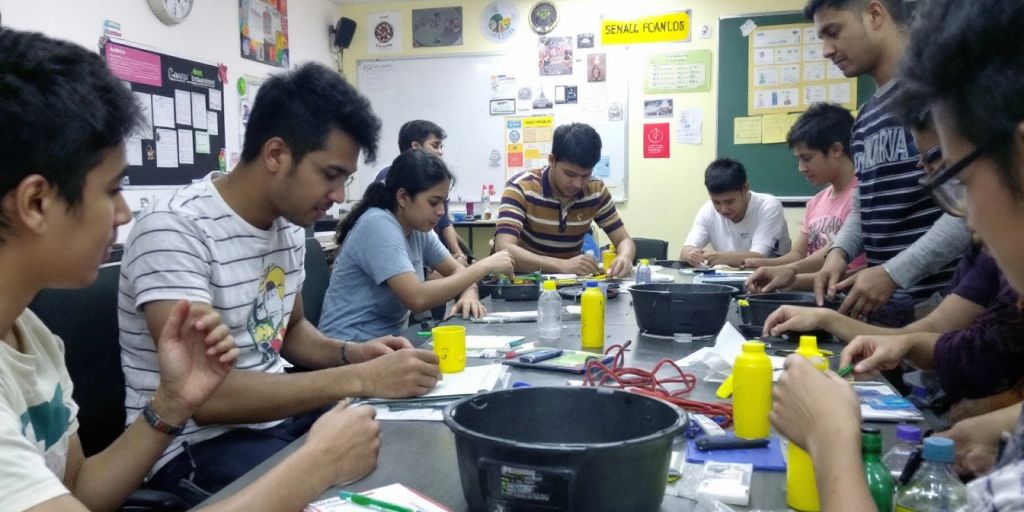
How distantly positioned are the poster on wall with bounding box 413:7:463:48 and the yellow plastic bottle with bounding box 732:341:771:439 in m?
4.64

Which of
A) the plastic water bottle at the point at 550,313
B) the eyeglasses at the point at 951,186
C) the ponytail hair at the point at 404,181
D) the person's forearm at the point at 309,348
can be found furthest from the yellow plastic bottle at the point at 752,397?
the ponytail hair at the point at 404,181

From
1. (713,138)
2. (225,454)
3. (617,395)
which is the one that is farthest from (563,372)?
(713,138)

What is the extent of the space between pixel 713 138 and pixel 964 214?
14.8 feet

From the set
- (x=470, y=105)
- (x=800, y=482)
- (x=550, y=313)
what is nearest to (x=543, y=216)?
(x=550, y=313)

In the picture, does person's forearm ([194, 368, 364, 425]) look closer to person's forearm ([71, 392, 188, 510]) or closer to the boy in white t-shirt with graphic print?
person's forearm ([71, 392, 188, 510])

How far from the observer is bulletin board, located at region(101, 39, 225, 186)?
3.43 m

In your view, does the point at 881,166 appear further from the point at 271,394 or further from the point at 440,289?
the point at 271,394

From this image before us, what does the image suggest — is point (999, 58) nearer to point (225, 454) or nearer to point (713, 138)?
point (225, 454)

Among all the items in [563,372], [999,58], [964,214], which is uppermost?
[999,58]

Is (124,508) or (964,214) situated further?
(124,508)

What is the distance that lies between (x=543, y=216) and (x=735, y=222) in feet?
3.94

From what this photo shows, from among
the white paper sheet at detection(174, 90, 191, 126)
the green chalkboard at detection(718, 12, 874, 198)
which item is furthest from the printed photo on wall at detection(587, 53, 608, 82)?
the white paper sheet at detection(174, 90, 191, 126)

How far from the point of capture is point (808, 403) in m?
0.90

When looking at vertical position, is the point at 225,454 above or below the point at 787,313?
below
